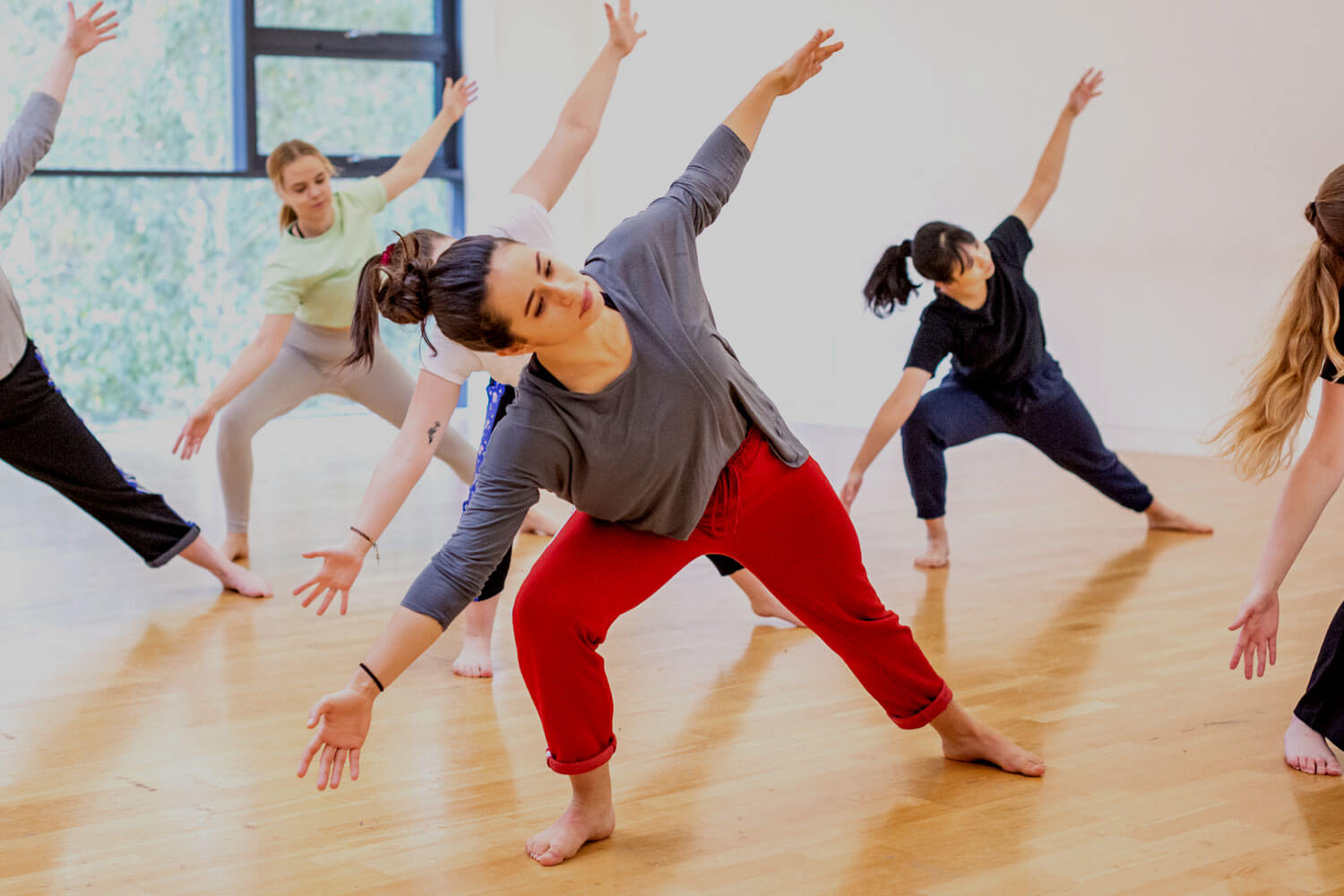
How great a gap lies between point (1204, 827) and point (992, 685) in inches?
30.4

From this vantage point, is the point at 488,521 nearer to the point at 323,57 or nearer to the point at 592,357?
the point at 592,357

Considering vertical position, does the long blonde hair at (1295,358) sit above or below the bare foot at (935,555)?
above

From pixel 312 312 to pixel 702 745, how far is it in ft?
6.54

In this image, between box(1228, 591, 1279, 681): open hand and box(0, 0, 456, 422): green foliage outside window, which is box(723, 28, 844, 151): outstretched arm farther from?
box(0, 0, 456, 422): green foliage outside window

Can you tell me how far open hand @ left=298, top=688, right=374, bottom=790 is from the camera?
1.70 metres

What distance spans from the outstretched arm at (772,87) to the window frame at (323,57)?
5571 mm

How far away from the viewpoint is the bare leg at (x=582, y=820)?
1996 mm

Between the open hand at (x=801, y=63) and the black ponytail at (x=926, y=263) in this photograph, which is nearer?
the open hand at (x=801, y=63)

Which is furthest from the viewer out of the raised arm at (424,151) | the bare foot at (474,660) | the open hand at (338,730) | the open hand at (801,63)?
the raised arm at (424,151)

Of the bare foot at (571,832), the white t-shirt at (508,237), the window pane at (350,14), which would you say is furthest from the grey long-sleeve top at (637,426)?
the window pane at (350,14)

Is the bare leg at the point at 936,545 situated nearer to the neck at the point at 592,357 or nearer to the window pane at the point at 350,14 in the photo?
the neck at the point at 592,357

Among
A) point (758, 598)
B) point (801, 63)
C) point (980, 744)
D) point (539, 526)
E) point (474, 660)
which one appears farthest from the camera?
point (539, 526)

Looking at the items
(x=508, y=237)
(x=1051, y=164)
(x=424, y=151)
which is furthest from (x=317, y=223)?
(x=1051, y=164)

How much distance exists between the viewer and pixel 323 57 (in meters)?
7.44
